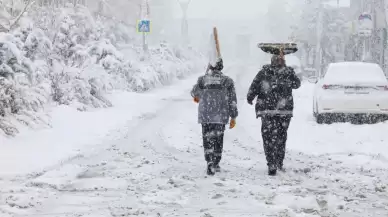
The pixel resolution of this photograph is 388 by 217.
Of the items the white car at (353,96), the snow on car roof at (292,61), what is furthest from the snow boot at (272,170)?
the snow on car roof at (292,61)

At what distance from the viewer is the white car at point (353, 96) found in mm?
13594

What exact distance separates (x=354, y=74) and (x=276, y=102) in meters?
6.28

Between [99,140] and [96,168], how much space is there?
9.80ft

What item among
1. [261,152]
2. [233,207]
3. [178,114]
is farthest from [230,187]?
[178,114]

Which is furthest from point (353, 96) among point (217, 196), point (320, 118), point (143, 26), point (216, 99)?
point (143, 26)

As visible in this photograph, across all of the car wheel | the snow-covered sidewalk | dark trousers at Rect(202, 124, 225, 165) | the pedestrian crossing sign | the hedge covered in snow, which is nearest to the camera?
dark trousers at Rect(202, 124, 225, 165)

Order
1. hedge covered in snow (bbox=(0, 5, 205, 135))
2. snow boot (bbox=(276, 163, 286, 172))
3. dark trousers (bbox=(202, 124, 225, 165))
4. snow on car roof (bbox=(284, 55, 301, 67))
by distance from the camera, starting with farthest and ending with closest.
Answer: snow on car roof (bbox=(284, 55, 301, 67)) → hedge covered in snow (bbox=(0, 5, 205, 135)) → snow boot (bbox=(276, 163, 286, 172)) → dark trousers (bbox=(202, 124, 225, 165))

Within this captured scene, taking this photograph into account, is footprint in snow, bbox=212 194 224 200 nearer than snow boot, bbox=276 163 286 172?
Yes

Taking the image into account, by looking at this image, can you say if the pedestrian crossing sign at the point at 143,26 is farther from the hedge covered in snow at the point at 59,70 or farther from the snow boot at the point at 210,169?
the snow boot at the point at 210,169

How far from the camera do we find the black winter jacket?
28.2 feet

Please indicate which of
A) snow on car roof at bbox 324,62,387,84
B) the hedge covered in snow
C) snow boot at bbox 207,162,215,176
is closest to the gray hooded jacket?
snow boot at bbox 207,162,215,176

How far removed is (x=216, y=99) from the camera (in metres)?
8.66

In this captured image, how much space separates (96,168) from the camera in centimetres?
873

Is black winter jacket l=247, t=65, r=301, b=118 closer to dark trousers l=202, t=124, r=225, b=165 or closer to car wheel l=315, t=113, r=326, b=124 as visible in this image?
dark trousers l=202, t=124, r=225, b=165
